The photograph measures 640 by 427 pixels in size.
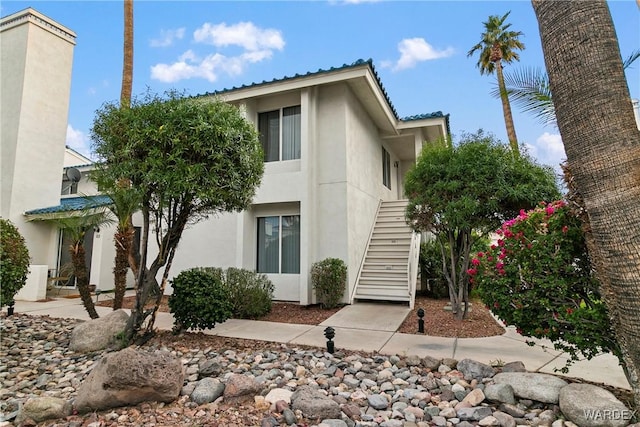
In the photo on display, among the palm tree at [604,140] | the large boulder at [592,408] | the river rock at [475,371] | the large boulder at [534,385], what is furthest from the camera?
the river rock at [475,371]

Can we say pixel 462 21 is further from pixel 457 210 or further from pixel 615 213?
pixel 615 213

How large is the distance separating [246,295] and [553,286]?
6259 mm

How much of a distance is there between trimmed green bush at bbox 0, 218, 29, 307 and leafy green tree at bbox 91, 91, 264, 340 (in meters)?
2.45

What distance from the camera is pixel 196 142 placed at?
4969 millimetres

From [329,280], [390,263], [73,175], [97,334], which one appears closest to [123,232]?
[97,334]

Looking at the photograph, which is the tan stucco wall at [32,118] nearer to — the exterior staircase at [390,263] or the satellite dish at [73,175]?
the satellite dish at [73,175]

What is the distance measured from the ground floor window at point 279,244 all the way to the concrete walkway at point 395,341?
2.37 m

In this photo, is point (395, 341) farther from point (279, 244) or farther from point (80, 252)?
point (80, 252)

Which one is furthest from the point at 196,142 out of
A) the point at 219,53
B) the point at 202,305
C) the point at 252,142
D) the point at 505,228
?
the point at 219,53

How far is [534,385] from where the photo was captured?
346cm

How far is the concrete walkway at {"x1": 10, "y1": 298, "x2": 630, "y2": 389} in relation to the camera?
4.47 m

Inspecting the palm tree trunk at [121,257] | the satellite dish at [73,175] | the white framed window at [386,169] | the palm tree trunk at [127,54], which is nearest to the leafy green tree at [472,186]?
the palm tree trunk at [121,257]

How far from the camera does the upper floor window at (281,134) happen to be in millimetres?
10227

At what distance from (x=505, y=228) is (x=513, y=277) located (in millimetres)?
691
